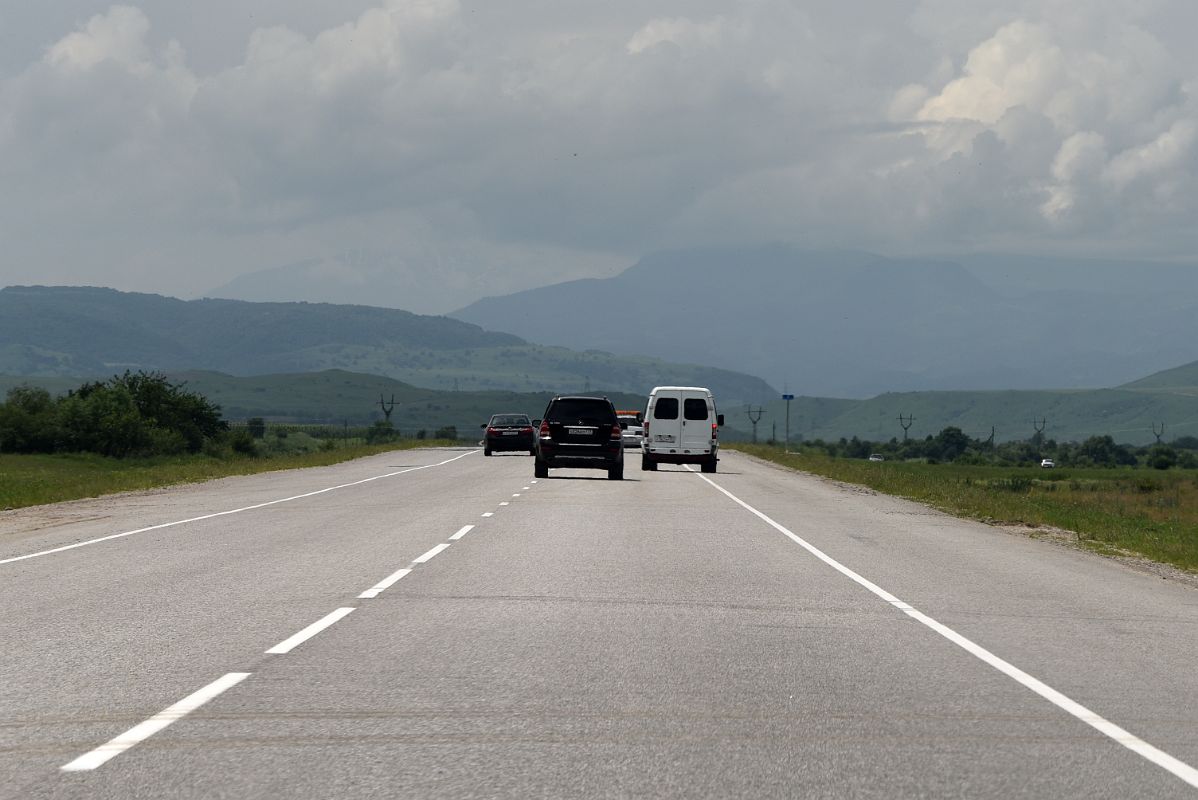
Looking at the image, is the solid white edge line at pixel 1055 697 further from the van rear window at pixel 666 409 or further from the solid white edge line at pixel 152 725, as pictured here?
the van rear window at pixel 666 409

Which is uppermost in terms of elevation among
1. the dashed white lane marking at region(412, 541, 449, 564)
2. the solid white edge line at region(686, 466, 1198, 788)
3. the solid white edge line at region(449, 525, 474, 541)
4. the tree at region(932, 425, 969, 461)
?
the tree at region(932, 425, 969, 461)

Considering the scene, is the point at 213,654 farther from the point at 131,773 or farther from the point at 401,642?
the point at 131,773

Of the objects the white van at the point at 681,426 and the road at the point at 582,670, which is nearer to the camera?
the road at the point at 582,670

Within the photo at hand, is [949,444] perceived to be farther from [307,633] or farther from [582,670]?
[582,670]

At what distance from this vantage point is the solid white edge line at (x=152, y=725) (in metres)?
6.34

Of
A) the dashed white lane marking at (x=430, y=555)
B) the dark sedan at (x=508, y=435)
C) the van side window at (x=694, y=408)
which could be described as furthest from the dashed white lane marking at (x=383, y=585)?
the dark sedan at (x=508, y=435)

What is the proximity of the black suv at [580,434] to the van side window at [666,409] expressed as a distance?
751 centimetres

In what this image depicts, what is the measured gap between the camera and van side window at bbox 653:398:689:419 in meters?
43.8

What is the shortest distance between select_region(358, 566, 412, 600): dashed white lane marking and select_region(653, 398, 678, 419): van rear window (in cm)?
2919

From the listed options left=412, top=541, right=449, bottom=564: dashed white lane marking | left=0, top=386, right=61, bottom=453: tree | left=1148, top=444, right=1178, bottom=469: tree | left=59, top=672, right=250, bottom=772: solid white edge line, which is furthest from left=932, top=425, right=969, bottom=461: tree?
left=59, top=672, right=250, bottom=772: solid white edge line

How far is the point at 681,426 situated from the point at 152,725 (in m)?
37.6

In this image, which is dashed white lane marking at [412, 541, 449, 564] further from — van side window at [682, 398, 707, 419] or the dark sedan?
the dark sedan

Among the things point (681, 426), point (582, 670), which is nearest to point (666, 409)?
point (681, 426)

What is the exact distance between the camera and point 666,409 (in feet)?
144
